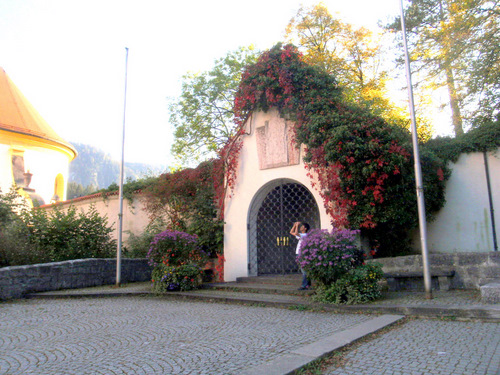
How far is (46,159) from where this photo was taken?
27641mm

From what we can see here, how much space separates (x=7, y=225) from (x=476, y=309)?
1351 centimetres

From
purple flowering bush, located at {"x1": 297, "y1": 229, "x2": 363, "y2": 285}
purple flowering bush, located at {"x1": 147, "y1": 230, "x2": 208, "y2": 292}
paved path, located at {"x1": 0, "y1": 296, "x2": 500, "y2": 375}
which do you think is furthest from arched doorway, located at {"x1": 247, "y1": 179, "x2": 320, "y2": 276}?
paved path, located at {"x1": 0, "y1": 296, "x2": 500, "y2": 375}

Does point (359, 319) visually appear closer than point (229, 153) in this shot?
Yes

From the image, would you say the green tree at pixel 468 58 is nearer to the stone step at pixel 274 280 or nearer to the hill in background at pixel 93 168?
the stone step at pixel 274 280

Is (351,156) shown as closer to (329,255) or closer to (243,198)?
(329,255)

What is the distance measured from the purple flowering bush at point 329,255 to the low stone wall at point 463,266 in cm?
139

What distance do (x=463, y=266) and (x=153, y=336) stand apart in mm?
6455

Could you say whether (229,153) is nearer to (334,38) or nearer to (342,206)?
(342,206)

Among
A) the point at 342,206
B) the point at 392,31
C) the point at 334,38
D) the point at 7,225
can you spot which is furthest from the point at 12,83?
the point at 342,206

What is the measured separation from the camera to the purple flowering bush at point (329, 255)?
24.6 feet

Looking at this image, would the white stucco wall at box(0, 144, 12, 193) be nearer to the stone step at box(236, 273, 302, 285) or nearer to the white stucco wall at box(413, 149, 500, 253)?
the stone step at box(236, 273, 302, 285)

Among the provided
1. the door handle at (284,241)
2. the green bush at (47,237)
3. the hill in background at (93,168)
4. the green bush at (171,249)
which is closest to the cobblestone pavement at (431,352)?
the door handle at (284,241)

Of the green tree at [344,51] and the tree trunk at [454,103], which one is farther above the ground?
the green tree at [344,51]

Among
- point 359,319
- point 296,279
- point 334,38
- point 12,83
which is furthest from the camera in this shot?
point 12,83
